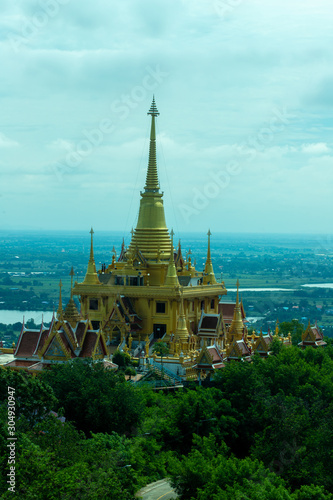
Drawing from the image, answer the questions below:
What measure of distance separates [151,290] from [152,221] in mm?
5486

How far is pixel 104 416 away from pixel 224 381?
9.55 meters

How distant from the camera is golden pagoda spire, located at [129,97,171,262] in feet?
209

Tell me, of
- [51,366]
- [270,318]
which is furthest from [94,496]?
[270,318]

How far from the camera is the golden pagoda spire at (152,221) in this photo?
6381cm

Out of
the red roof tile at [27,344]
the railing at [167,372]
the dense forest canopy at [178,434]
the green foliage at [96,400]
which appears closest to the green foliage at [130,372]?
the railing at [167,372]

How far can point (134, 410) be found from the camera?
4462 centimetres

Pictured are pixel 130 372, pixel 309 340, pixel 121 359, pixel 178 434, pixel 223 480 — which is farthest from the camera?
pixel 309 340

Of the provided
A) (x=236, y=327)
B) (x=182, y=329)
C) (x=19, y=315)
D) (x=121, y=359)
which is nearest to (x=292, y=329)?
(x=236, y=327)

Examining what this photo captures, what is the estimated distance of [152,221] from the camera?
64312 millimetres

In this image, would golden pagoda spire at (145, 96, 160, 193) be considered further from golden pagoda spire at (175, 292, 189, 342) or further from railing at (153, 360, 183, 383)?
railing at (153, 360, 183, 383)

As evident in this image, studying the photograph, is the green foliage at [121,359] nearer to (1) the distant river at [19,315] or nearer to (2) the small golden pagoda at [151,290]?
(2) the small golden pagoda at [151,290]

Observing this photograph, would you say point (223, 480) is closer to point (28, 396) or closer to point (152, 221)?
point (28, 396)

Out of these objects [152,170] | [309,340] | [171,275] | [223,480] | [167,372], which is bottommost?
[223,480]

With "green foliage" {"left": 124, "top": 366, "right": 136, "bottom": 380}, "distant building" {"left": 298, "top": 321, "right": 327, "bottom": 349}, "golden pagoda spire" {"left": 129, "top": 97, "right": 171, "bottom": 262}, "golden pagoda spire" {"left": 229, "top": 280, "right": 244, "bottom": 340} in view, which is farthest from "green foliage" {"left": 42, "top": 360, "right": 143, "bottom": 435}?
"distant building" {"left": 298, "top": 321, "right": 327, "bottom": 349}
